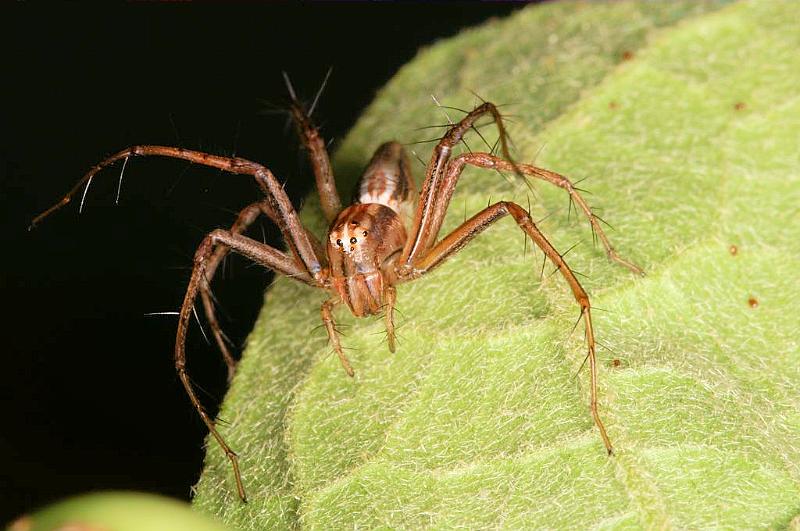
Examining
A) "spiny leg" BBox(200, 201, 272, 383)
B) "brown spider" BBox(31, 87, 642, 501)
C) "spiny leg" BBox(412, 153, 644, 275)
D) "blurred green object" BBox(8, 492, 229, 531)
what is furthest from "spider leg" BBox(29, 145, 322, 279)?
"blurred green object" BBox(8, 492, 229, 531)

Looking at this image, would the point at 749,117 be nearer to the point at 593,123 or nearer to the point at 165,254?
the point at 593,123

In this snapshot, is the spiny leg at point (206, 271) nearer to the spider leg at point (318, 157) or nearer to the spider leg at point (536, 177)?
the spider leg at point (318, 157)

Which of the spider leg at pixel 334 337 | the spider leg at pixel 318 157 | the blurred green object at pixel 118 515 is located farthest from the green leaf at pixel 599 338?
the blurred green object at pixel 118 515

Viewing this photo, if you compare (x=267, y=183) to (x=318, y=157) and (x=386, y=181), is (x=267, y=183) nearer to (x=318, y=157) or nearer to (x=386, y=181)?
(x=318, y=157)

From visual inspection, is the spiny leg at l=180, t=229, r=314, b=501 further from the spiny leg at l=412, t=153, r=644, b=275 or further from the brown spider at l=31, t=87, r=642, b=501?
the spiny leg at l=412, t=153, r=644, b=275

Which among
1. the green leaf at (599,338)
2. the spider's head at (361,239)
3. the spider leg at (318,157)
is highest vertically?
the spider leg at (318,157)

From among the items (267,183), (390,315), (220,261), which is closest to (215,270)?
(220,261)
